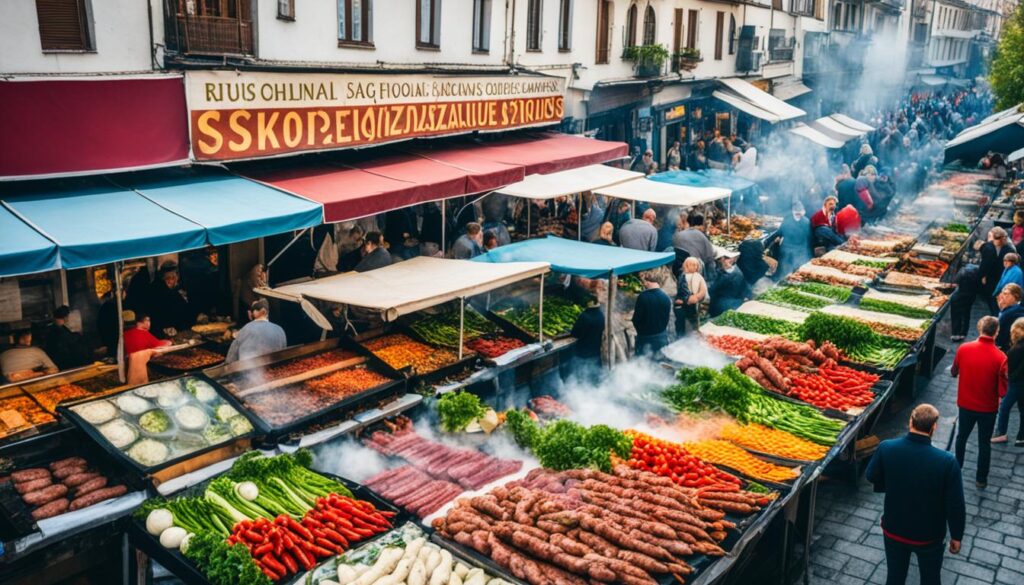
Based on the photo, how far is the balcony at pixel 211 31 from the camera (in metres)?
11.3

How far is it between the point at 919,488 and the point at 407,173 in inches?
363

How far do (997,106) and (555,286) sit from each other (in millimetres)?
27198

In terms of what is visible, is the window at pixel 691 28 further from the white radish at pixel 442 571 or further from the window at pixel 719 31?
the white radish at pixel 442 571

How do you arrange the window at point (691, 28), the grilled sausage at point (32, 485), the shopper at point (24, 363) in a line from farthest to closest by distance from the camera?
1. the window at point (691, 28)
2. the shopper at point (24, 363)
3. the grilled sausage at point (32, 485)

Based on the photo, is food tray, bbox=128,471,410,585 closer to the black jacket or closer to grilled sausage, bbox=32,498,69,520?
grilled sausage, bbox=32,498,69,520


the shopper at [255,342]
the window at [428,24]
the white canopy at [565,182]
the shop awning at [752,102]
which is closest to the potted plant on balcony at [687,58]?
the shop awning at [752,102]

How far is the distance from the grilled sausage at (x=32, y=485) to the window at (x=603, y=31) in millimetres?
19257

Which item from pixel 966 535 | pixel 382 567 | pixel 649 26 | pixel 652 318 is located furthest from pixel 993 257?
pixel 649 26

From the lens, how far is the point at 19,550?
666 centimetres

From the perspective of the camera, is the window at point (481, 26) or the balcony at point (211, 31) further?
the window at point (481, 26)

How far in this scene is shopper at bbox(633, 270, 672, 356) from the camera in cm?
1255

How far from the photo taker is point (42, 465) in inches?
307

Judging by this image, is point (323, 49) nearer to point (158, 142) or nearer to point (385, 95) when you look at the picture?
point (385, 95)

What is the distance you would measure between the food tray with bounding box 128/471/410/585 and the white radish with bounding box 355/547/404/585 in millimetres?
347
